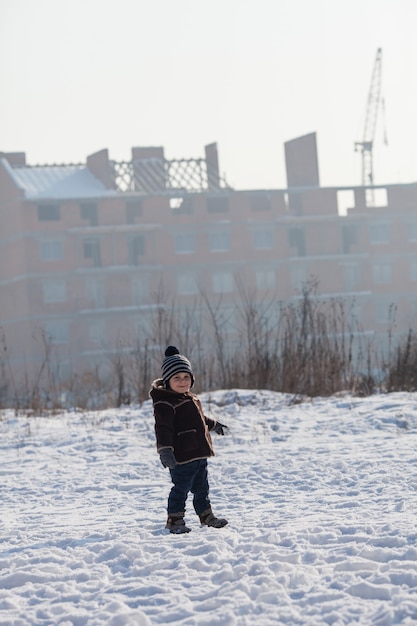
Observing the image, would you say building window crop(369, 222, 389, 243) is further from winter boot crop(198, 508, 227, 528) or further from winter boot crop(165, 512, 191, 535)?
winter boot crop(165, 512, 191, 535)

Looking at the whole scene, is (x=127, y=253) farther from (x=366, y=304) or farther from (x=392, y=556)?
(x=392, y=556)

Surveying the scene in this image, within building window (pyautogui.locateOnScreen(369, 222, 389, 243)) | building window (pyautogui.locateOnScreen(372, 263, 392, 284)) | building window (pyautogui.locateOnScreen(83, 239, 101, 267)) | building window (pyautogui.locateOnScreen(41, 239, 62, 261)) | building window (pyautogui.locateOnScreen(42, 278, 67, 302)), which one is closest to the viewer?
building window (pyautogui.locateOnScreen(42, 278, 67, 302))

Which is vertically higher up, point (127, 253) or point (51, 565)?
point (127, 253)

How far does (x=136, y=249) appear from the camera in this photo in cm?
6319

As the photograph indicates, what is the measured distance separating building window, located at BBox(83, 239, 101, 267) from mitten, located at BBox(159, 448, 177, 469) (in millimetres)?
55725

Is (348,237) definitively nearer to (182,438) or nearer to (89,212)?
(89,212)

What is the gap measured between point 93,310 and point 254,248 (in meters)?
10.4

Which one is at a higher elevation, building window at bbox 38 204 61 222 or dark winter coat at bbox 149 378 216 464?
building window at bbox 38 204 61 222

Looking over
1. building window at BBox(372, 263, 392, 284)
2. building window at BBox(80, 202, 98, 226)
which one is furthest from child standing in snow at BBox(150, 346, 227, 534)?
building window at BBox(372, 263, 392, 284)

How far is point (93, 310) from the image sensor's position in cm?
6031

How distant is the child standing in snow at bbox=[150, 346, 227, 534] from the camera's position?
21.9ft

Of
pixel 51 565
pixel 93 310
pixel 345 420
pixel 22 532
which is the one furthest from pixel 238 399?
pixel 93 310

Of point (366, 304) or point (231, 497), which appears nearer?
point (231, 497)

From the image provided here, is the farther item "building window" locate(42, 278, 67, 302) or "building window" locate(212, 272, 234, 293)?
"building window" locate(212, 272, 234, 293)
